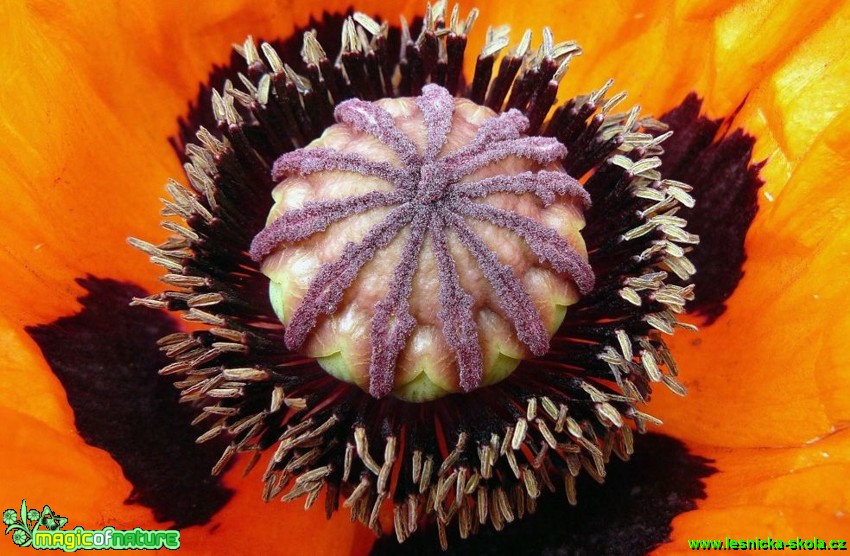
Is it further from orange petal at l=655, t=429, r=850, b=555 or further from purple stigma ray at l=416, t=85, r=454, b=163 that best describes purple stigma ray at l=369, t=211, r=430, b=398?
orange petal at l=655, t=429, r=850, b=555

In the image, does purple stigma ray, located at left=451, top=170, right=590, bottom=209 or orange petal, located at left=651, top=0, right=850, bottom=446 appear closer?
purple stigma ray, located at left=451, top=170, right=590, bottom=209

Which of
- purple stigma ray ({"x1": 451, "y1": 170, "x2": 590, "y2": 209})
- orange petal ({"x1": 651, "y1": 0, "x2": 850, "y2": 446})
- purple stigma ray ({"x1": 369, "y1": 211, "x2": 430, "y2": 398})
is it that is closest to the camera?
purple stigma ray ({"x1": 369, "y1": 211, "x2": 430, "y2": 398})

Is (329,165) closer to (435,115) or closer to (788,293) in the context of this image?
(435,115)

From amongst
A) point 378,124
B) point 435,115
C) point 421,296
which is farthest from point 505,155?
point 421,296

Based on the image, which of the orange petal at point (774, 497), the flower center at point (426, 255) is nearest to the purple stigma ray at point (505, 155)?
the flower center at point (426, 255)

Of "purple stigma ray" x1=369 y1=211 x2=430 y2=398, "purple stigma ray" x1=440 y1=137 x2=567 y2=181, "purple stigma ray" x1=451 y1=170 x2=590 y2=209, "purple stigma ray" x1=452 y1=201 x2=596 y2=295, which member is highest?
"purple stigma ray" x1=440 y1=137 x2=567 y2=181

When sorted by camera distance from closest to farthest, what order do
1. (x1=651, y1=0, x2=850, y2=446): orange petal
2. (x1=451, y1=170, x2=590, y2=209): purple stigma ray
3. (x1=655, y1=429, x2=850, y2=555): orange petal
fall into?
(x1=655, y1=429, x2=850, y2=555): orange petal, (x1=451, y1=170, x2=590, y2=209): purple stigma ray, (x1=651, y1=0, x2=850, y2=446): orange petal

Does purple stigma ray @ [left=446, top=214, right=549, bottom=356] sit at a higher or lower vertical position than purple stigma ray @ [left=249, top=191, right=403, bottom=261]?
lower

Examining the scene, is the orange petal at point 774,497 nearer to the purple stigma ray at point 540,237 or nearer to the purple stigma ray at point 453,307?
the purple stigma ray at point 540,237

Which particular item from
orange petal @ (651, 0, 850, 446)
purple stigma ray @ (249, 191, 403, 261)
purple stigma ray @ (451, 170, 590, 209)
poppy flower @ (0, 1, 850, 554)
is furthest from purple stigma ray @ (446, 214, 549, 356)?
orange petal @ (651, 0, 850, 446)

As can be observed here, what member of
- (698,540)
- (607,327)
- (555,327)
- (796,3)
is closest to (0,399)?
(555,327)
